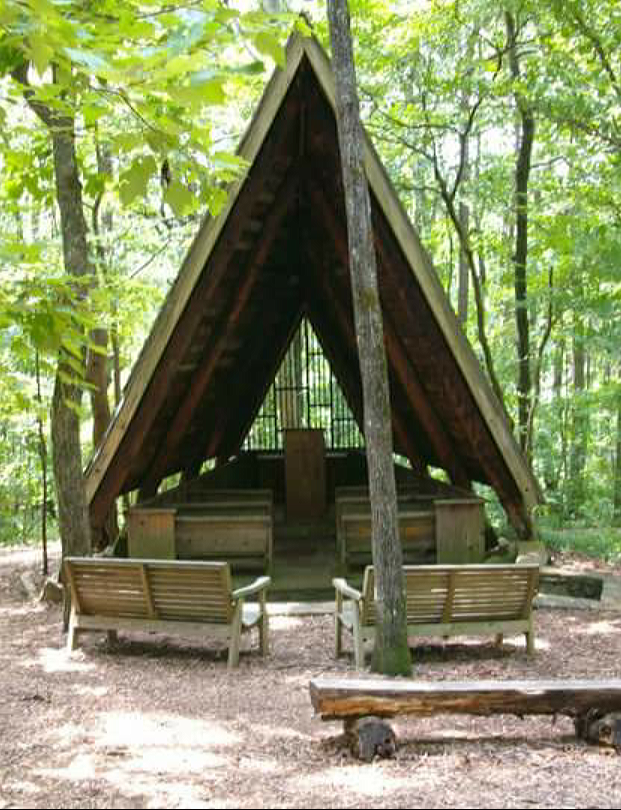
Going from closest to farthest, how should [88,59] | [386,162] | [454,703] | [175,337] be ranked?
1. [88,59]
2. [454,703]
3. [175,337]
4. [386,162]

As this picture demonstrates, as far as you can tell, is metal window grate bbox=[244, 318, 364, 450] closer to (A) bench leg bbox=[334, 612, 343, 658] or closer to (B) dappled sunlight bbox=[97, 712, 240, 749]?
(A) bench leg bbox=[334, 612, 343, 658]

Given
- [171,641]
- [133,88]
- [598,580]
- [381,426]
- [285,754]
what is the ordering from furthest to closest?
[598,580] < [171,641] < [381,426] < [285,754] < [133,88]

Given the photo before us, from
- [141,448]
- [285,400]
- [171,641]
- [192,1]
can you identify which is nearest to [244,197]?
[141,448]

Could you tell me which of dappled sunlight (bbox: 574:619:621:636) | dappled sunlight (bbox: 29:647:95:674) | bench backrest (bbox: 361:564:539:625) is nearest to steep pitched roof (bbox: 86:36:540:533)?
dappled sunlight (bbox: 574:619:621:636)

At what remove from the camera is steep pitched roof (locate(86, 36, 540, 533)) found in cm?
780

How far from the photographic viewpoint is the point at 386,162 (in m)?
15.6

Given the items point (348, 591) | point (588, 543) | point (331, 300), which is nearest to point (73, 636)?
point (348, 591)

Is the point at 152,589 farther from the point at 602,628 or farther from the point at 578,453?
the point at 578,453

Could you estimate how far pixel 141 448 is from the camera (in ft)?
30.3

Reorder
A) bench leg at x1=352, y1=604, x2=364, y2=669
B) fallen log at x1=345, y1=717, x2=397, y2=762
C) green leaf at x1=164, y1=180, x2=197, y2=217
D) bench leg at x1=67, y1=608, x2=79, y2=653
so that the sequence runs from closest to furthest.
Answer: green leaf at x1=164, y1=180, x2=197, y2=217 < fallen log at x1=345, y1=717, x2=397, y2=762 < bench leg at x1=352, y1=604, x2=364, y2=669 < bench leg at x1=67, y1=608, x2=79, y2=653

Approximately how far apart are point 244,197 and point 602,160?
547cm

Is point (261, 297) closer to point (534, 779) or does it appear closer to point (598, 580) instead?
point (598, 580)

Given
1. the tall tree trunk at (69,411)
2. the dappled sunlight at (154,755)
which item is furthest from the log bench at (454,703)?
the tall tree trunk at (69,411)

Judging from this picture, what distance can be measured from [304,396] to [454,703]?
12.2m
